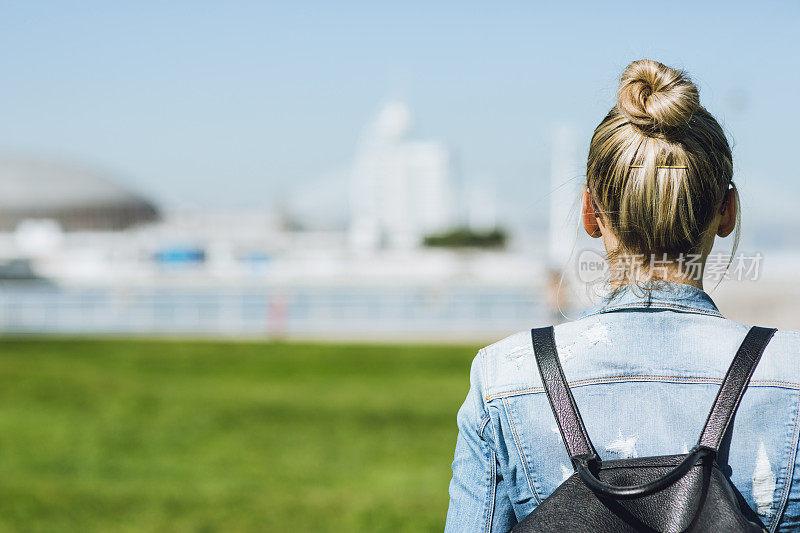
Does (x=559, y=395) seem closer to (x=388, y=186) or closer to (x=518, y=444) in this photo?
(x=518, y=444)

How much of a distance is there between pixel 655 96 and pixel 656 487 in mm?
517

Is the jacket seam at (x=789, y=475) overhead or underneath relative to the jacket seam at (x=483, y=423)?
underneath

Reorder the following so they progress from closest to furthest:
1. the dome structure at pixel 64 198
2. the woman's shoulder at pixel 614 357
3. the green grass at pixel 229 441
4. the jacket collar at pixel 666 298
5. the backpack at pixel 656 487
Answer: the backpack at pixel 656 487, the woman's shoulder at pixel 614 357, the jacket collar at pixel 666 298, the green grass at pixel 229 441, the dome structure at pixel 64 198

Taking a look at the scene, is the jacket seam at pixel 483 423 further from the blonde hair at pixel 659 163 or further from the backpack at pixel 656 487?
the blonde hair at pixel 659 163

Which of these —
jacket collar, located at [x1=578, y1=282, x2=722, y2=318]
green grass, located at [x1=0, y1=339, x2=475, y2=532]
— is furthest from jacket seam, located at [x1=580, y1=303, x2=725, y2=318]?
green grass, located at [x1=0, y1=339, x2=475, y2=532]

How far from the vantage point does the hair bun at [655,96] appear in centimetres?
121

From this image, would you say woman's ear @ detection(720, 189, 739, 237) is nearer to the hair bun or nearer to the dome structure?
the hair bun

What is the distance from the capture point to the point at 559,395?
4.00ft

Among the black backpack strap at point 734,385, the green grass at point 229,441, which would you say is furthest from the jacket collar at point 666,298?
the green grass at point 229,441

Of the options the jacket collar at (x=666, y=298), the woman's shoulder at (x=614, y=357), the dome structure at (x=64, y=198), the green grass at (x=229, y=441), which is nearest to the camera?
the woman's shoulder at (x=614, y=357)

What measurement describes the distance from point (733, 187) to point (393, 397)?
8721mm

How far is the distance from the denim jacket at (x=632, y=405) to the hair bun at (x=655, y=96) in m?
0.25

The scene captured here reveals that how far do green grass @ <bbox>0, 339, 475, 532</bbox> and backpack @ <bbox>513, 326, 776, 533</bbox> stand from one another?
411 cm

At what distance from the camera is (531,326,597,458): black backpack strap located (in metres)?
1.20
